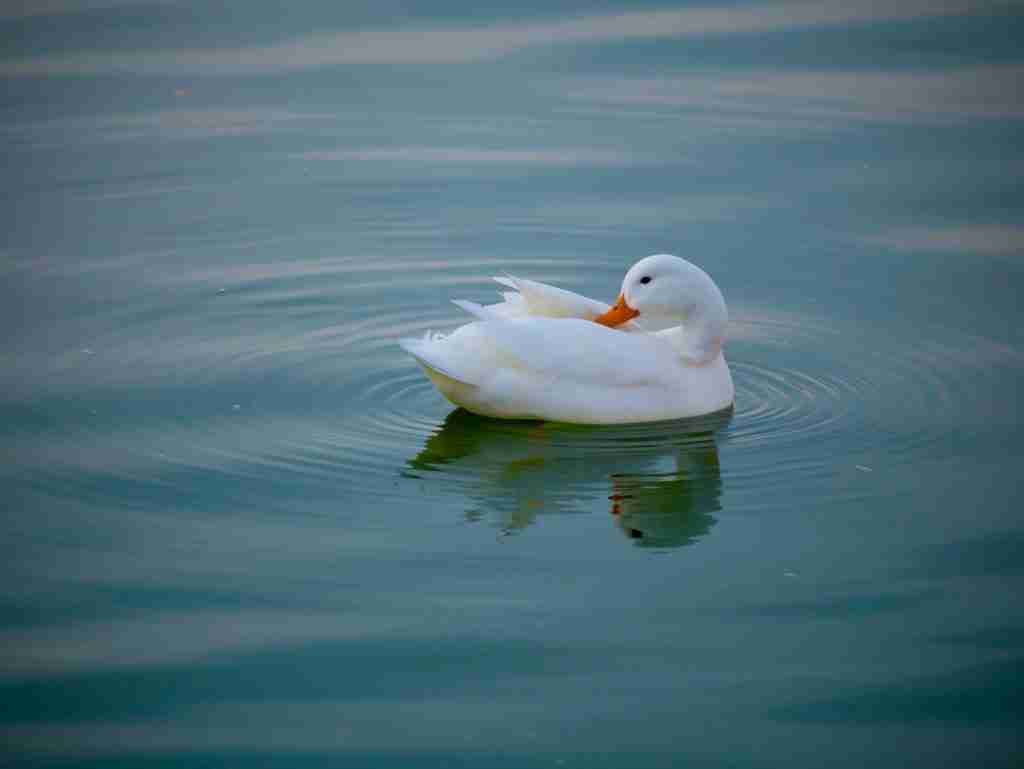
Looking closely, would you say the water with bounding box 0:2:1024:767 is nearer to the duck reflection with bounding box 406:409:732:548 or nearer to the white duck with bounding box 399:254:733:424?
the duck reflection with bounding box 406:409:732:548

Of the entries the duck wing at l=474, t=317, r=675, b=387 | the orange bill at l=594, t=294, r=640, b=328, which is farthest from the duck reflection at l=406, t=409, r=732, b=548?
the orange bill at l=594, t=294, r=640, b=328

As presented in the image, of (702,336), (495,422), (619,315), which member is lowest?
(495,422)

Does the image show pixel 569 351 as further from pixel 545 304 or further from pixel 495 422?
pixel 495 422

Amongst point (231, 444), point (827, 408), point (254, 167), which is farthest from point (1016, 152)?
point (231, 444)

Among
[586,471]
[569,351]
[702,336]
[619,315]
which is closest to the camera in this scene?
[586,471]

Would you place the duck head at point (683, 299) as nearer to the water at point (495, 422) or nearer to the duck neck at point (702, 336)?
the duck neck at point (702, 336)

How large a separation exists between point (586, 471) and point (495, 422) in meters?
0.75

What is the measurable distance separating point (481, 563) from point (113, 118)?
7.00 m

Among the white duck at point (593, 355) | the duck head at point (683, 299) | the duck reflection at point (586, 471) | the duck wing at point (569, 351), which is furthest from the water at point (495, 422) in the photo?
the duck head at point (683, 299)

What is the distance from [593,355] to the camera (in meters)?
7.65

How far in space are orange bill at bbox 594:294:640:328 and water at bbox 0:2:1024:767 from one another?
1.79ft

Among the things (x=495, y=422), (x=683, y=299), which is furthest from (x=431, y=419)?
(x=683, y=299)

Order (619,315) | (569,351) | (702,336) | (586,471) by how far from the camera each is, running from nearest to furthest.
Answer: (586,471)
(569,351)
(702,336)
(619,315)

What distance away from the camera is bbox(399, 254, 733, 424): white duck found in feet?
25.1
